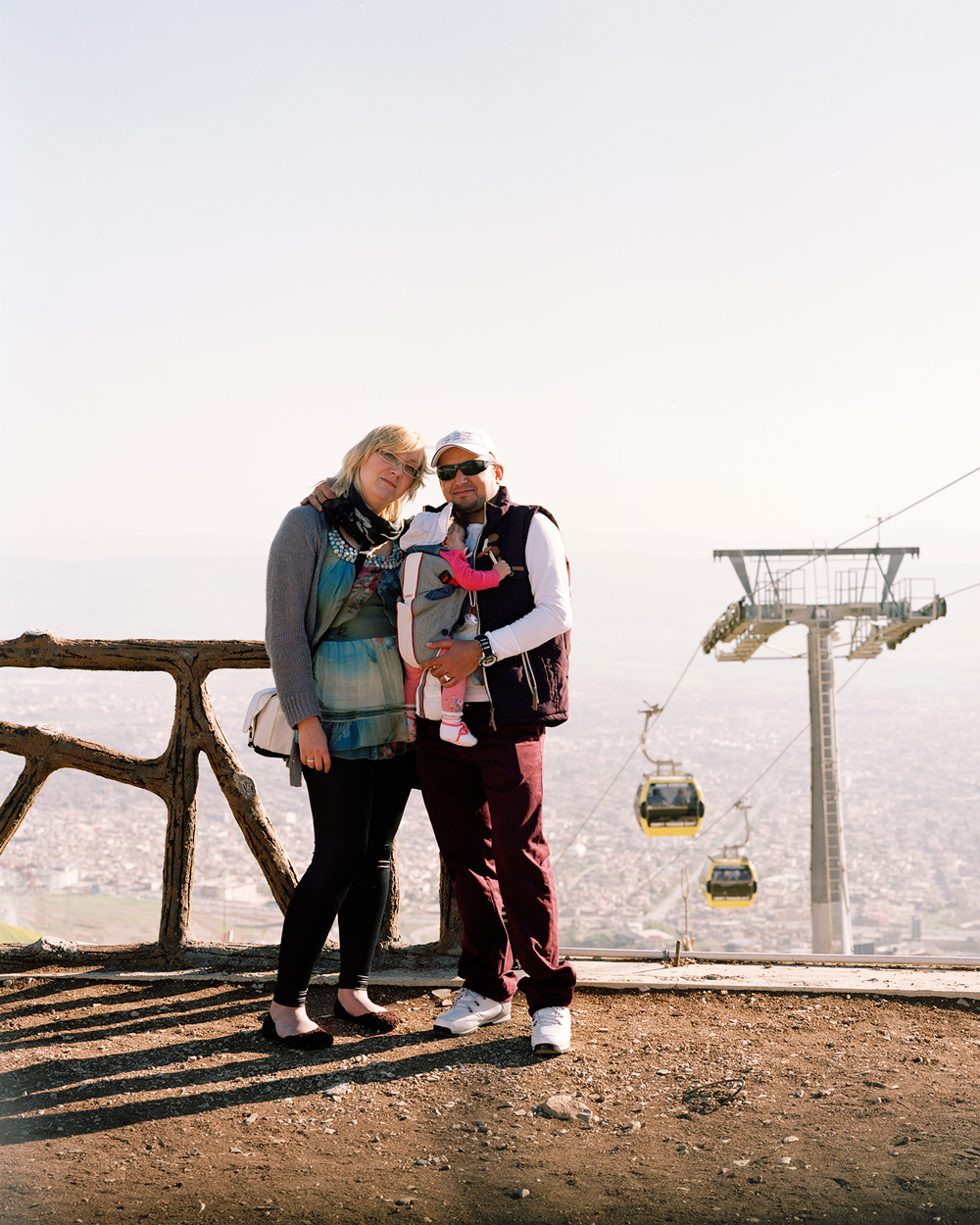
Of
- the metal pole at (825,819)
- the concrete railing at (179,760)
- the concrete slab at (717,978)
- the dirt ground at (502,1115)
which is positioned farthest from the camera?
the metal pole at (825,819)

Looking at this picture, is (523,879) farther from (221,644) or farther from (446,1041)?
(221,644)

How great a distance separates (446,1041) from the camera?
271 centimetres

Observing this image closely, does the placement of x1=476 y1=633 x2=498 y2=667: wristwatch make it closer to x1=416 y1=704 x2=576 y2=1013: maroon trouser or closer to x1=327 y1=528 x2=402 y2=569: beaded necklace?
x1=416 y1=704 x2=576 y2=1013: maroon trouser

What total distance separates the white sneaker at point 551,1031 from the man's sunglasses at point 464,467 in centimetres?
135

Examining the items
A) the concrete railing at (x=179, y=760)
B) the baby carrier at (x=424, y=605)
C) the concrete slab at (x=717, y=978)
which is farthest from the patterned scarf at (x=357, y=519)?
the concrete slab at (x=717, y=978)

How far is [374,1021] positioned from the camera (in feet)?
9.21

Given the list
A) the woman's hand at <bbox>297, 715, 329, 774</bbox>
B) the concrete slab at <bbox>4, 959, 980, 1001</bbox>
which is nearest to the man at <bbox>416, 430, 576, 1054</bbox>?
the woman's hand at <bbox>297, 715, 329, 774</bbox>

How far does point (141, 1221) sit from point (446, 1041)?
1.05 m

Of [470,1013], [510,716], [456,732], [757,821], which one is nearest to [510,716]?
[510,716]

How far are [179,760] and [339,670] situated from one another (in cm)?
119

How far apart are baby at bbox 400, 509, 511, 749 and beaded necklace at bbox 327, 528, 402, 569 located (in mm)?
48

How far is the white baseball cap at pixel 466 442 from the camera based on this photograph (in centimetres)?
270

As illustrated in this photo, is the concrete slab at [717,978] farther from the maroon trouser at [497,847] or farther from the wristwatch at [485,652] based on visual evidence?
the wristwatch at [485,652]

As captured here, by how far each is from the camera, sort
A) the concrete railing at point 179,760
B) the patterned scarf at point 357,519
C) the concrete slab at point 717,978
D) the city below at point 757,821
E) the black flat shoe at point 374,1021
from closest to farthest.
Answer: the patterned scarf at point 357,519 < the black flat shoe at point 374,1021 < the concrete slab at point 717,978 < the concrete railing at point 179,760 < the city below at point 757,821
